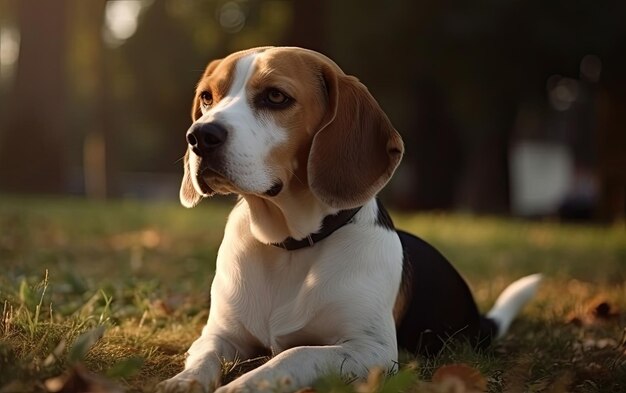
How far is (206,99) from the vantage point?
3988 mm

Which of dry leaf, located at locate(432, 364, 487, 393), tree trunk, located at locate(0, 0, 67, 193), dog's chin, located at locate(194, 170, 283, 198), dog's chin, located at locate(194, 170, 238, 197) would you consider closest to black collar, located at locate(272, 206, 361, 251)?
dog's chin, located at locate(194, 170, 283, 198)

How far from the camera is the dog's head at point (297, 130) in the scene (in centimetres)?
356

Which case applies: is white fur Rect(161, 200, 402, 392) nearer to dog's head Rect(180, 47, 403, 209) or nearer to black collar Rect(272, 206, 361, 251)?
black collar Rect(272, 206, 361, 251)

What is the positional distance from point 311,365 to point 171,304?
1.87m

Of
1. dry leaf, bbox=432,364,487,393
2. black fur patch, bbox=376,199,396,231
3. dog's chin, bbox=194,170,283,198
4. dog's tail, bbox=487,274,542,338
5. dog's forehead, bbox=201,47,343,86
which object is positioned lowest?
dog's tail, bbox=487,274,542,338

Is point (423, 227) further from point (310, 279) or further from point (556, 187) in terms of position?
point (556, 187)

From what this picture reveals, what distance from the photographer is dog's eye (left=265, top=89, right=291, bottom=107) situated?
3702mm

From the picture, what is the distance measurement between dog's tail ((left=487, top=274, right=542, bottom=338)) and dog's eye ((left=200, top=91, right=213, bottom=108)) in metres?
2.14

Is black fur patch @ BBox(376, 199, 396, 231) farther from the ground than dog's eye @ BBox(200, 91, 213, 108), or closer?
closer

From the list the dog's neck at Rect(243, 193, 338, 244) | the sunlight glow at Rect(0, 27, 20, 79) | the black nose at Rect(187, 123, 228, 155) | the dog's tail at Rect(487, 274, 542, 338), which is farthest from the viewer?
the sunlight glow at Rect(0, 27, 20, 79)

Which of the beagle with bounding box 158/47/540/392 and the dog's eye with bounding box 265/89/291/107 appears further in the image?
the dog's eye with bounding box 265/89/291/107

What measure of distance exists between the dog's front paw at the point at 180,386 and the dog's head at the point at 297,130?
32.5 inches

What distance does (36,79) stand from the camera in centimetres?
2078

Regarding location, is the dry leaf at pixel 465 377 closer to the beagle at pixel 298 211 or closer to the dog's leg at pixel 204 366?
the beagle at pixel 298 211
